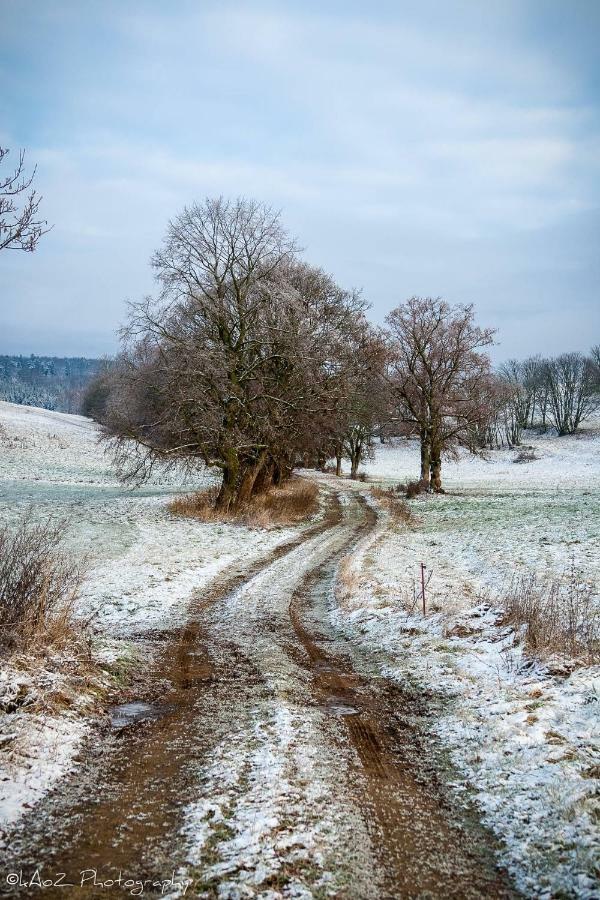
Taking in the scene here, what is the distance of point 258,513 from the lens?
2269 centimetres

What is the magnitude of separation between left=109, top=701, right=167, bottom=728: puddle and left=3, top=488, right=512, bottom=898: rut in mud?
0.07 feet

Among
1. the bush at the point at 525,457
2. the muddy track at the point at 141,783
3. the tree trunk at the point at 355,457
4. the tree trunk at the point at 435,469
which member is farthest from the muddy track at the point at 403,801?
the bush at the point at 525,457

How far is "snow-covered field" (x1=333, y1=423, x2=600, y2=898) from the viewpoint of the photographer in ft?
13.1

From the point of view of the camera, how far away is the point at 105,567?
44.0 ft

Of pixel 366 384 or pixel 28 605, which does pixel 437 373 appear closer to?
pixel 366 384

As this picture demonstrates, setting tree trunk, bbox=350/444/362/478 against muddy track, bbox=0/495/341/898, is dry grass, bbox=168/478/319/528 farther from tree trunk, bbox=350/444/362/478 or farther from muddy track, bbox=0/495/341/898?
tree trunk, bbox=350/444/362/478

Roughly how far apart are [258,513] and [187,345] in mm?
7609

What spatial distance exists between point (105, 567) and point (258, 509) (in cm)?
1044

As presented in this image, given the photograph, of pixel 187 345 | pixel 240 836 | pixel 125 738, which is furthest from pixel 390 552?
pixel 240 836

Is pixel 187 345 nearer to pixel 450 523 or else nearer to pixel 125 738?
pixel 450 523

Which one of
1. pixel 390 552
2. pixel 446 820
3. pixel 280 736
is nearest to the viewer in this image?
pixel 446 820

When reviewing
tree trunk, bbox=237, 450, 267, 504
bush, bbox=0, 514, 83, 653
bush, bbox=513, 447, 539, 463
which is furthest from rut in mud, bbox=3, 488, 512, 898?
bush, bbox=513, 447, 539, 463

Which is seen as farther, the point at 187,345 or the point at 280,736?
the point at 187,345

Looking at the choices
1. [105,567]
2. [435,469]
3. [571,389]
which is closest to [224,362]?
[105,567]
